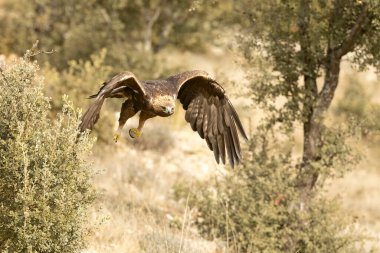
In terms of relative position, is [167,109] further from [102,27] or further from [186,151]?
[102,27]

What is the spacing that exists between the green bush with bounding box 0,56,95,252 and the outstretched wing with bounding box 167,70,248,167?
2643mm

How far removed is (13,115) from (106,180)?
660 cm

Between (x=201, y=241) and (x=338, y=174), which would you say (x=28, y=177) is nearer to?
(x=201, y=241)

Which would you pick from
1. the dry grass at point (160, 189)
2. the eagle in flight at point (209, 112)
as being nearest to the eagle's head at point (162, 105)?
the eagle in flight at point (209, 112)

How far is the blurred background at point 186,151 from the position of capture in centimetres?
966

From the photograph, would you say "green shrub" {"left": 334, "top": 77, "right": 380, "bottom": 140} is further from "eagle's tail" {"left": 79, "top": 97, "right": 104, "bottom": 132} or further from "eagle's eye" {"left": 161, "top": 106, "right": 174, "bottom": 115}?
"eagle's tail" {"left": 79, "top": 97, "right": 104, "bottom": 132}

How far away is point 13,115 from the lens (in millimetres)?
6445

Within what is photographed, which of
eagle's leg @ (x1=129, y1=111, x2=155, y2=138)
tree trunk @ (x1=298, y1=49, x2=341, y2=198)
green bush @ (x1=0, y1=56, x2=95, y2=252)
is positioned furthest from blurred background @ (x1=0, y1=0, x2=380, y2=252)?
eagle's leg @ (x1=129, y1=111, x2=155, y2=138)

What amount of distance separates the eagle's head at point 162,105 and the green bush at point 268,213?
2.10 metres

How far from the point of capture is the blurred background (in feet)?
31.7

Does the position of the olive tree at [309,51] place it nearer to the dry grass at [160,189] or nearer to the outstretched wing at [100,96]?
the dry grass at [160,189]

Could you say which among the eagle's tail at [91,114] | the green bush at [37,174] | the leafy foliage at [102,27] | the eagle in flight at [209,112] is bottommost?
the green bush at [37,174]

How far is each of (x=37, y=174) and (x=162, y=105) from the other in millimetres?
1806

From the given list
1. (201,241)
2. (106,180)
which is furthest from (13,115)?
(106,180)
